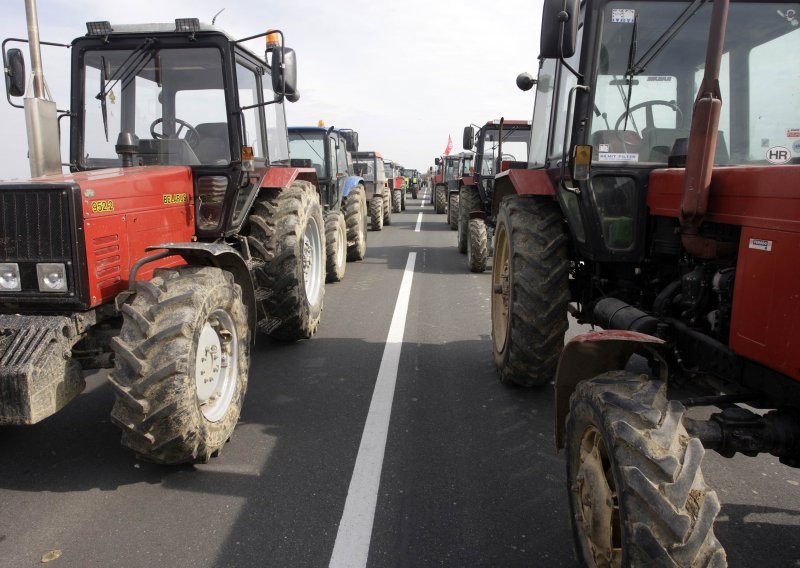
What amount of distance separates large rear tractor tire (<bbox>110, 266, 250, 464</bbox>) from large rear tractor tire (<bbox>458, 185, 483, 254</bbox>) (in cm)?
863

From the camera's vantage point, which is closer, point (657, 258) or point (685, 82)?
point (657, 258)

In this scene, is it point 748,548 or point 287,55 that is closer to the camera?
point 748,548

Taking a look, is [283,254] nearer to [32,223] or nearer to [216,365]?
[216,365]

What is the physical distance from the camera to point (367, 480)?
3.29 m

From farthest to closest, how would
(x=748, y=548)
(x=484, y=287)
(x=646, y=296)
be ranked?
(x=484, y=287)
(x=646, y=296)
(x=748, y=548)

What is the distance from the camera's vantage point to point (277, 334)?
5.64 metres

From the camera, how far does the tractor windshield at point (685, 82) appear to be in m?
3.30

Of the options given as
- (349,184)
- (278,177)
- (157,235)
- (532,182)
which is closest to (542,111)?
(532,182)

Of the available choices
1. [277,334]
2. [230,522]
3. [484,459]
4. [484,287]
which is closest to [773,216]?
[484,459]

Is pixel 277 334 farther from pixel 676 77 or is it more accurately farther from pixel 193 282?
pixel 676 77

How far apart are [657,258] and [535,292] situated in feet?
2.75

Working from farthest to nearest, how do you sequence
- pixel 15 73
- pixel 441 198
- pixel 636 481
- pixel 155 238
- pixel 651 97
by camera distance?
pixel 441 198 < pixel 15 73 < pixel 155 238 < pixel 651 97 < pixel 636 481

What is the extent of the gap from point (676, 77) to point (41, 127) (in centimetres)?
460

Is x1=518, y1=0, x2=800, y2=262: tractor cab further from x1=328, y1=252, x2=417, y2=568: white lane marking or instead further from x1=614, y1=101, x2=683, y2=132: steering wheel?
x1=328, y1=252, x2=417, y2=568: white lane marking
